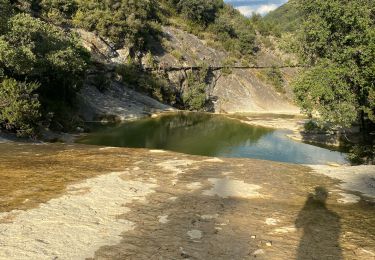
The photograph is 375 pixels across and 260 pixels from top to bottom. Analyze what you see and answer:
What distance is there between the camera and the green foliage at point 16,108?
28.1 m

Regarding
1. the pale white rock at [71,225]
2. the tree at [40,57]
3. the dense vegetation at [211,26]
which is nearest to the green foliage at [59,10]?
the tree at [40,57]

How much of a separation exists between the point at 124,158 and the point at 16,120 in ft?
38.5

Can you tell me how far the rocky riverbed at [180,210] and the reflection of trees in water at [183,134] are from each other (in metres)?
17.1

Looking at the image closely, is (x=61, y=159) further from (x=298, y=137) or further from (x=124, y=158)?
(x=298, y=137)

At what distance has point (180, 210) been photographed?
12844mm

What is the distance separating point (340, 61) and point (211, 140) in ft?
55.3

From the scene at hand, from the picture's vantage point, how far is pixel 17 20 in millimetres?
32375

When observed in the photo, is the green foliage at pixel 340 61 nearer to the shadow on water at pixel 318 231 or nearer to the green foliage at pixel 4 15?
the shadow on water at pixel 318 231

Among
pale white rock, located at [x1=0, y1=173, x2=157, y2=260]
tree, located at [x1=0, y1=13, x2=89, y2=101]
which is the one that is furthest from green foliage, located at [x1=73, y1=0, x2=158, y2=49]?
pale white rock, located at [x1=0, y1=173, x2=157, y2=260]

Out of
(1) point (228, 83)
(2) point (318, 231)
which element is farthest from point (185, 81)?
(2) point (318, 231)

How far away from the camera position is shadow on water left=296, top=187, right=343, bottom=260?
1000cm

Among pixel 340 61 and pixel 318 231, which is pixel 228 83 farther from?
pixel 318 231

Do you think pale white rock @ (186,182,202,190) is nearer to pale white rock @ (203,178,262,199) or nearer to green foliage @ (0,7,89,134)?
pale white rock @ (203,178,262,199)

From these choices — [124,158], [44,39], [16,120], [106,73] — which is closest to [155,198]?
[124,158]
